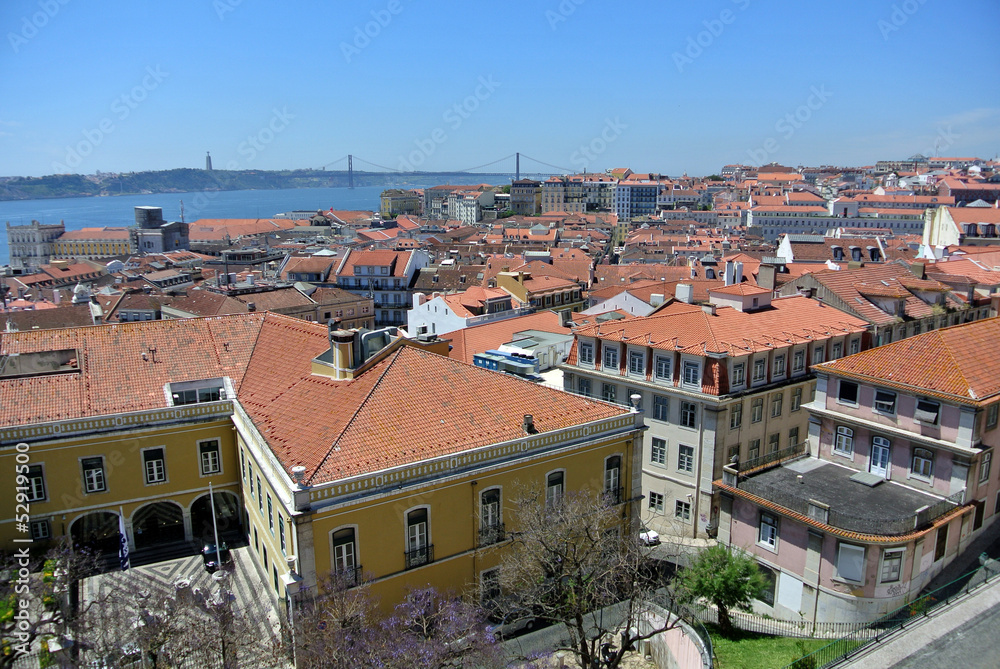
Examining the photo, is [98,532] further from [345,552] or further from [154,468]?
[345,552]

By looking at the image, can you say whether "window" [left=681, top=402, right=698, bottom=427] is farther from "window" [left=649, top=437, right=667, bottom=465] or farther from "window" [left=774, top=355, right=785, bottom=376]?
"window" [left=774, top=355, right=785, bottom=376]

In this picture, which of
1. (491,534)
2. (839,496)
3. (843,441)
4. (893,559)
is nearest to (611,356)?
(843,441)

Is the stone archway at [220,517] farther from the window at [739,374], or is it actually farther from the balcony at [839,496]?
the window at [739,374]

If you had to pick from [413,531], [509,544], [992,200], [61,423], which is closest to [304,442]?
[413,531]

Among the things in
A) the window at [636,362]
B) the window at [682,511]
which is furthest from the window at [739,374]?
the window at [682,511]

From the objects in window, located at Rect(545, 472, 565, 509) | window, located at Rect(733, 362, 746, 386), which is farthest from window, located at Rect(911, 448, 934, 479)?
window, located at Rect(545, 472, 565, 509)
